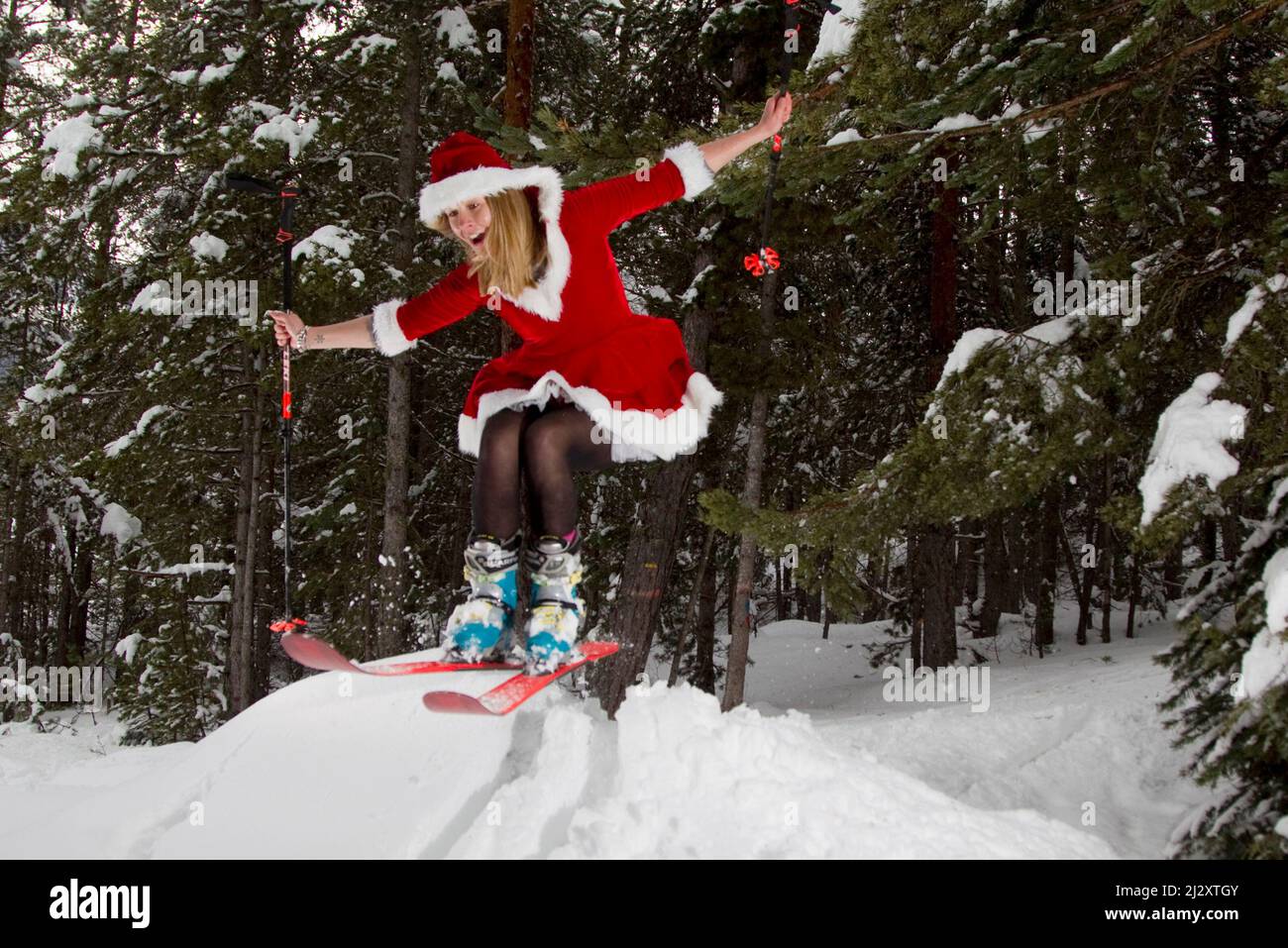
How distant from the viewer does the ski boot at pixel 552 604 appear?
3744mm

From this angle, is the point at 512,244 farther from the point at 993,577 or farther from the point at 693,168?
the point at 993,577

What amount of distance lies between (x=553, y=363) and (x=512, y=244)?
52 cm

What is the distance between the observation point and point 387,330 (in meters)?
3.98

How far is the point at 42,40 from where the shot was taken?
1330cm

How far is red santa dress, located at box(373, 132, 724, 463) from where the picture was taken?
3.55 meters

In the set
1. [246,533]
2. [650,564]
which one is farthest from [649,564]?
[246,533]

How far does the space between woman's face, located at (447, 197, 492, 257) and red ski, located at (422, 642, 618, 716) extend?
181 centimetres

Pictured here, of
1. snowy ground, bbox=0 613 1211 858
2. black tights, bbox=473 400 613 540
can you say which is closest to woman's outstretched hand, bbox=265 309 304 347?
black tights, bbox=473 400 613 540

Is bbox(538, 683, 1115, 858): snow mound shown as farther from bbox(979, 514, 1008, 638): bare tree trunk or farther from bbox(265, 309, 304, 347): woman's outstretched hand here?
bbox(979, 514, 1008, 638): bare tree trunk

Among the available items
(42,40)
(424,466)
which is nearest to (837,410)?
(424,466)

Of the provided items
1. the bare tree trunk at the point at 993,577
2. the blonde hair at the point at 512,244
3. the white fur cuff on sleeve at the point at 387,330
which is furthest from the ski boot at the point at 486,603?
the bare tree trunk at the point at 993,577

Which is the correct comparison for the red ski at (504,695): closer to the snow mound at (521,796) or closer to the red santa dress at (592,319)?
the snow mound at (521,796)
